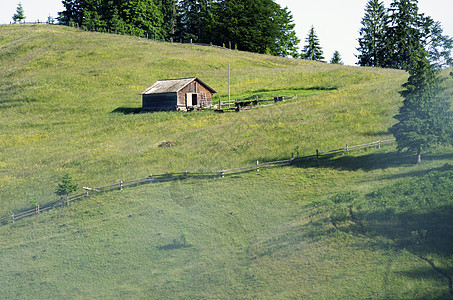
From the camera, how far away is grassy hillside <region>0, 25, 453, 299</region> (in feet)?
72.3

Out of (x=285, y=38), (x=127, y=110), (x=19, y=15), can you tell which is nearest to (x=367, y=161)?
(x=127, y=110)

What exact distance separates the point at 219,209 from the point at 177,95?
117 feet

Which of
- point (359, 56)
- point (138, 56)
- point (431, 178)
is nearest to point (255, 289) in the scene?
point (431, 178)

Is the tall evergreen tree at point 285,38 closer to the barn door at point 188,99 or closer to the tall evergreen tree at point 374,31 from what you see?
the tall evergreen tree at point 374,31

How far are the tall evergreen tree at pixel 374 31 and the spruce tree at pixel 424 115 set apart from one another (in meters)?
74.2

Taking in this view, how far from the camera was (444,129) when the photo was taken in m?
32.8

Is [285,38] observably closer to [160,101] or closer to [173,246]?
[160,101]

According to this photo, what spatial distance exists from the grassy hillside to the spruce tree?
A: 181 centimetres

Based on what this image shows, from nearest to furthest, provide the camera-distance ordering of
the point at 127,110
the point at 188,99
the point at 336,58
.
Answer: the point at 188,99
the point at 127,110
the point at 336,58

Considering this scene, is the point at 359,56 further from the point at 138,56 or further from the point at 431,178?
the point at 431,178

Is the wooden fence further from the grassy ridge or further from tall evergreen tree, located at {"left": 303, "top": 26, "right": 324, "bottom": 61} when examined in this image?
tall evergreen tree, located at {"left": 303, "top": 26, "right": 324, "bottom": 61}

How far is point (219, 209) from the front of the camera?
30.4 metres

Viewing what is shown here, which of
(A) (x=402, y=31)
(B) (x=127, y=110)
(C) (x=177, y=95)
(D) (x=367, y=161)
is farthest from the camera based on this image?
(A) (x=402, y=31)

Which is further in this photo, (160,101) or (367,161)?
(160,101)
